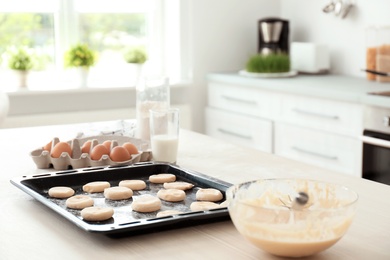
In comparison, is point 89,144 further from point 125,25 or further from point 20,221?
point 125,25

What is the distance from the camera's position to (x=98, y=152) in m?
1.91

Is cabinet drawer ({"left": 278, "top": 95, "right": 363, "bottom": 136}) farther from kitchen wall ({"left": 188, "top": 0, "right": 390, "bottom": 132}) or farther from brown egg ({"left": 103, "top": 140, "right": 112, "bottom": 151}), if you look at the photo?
brown egg ({"left": 103, "top": 140, "right": 112, "bottom": 151})

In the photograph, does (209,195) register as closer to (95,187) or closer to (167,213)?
(167,213)

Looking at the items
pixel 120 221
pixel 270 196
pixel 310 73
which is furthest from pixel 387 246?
pixel 310 73

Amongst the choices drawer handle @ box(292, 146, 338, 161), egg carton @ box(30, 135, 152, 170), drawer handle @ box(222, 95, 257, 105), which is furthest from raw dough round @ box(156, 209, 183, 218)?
drawer handle @ box(222, 95, 257, 105)

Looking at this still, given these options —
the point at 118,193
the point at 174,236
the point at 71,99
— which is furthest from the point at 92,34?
the point at 174,236

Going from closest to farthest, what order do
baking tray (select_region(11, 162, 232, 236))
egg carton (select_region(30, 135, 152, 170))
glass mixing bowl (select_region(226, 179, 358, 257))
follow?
glass mixing bowl (select_region(226, 179, 358, 257)), baking tray (select_region(11, 162, 232, 236)), egg carton (select_region(30, 135, 152, 170))

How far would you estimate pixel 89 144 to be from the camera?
1982mm

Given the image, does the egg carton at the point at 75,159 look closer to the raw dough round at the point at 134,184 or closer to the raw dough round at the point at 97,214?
the raw dough round at the point at 134,184

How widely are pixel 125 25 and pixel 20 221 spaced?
328 centimetres

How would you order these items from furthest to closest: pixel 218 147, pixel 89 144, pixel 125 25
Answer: pixel 125 25 < pixel 218 147 < pixel 89 144

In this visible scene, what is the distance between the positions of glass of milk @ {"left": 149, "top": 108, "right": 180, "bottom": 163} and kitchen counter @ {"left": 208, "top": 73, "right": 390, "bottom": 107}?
1512mm

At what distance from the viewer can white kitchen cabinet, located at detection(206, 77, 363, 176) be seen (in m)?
3.48

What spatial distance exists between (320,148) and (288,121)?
0.30 meters
